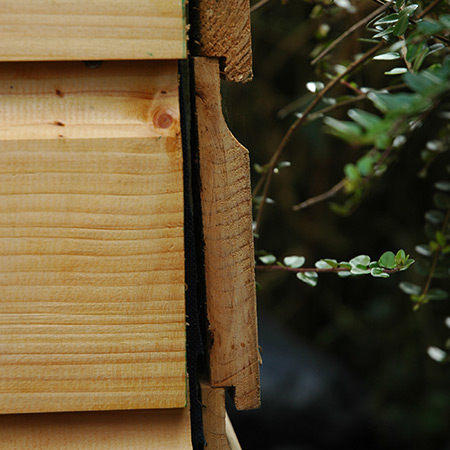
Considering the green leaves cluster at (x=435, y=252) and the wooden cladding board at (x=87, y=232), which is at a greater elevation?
the wooden cladding board at (x=87, y=232)

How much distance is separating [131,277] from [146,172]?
0.10 m

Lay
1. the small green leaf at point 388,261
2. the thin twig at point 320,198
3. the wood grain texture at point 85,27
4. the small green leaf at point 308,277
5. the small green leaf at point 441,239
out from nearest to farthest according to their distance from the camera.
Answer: the wood grain texture at point 85,27 < the small green leaf at point 388,261 < the small green leaf at point 308,277 < the small green leaf at point 441,239 < the thin twig at point 320,198

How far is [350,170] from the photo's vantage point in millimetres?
577

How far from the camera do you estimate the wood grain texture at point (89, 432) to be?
0.57 meters

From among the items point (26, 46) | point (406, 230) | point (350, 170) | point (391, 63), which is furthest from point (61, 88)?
point (406, 230)

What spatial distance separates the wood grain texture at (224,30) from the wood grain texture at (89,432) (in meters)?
0.35

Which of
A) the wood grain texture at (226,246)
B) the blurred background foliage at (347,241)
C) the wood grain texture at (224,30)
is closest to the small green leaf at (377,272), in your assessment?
the wood grain texture at (226,246)

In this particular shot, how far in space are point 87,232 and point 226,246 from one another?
13 centimetres

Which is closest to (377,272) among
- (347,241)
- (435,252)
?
(435,252)

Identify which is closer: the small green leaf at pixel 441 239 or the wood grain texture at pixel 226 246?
the wood grain texture at pixel 226 246

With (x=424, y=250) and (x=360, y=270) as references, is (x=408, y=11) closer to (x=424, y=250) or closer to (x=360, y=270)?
(x=360, y=270)

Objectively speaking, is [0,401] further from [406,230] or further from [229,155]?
[406,230]

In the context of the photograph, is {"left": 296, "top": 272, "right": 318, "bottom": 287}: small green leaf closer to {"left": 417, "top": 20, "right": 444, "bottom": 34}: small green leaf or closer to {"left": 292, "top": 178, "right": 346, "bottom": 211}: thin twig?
{"left": 292, "top": 178, "right": 346, "bottom": 211}: thin twig

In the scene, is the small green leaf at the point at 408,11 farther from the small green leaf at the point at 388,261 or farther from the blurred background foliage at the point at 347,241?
the blurred background foliage at the point at 347,241
